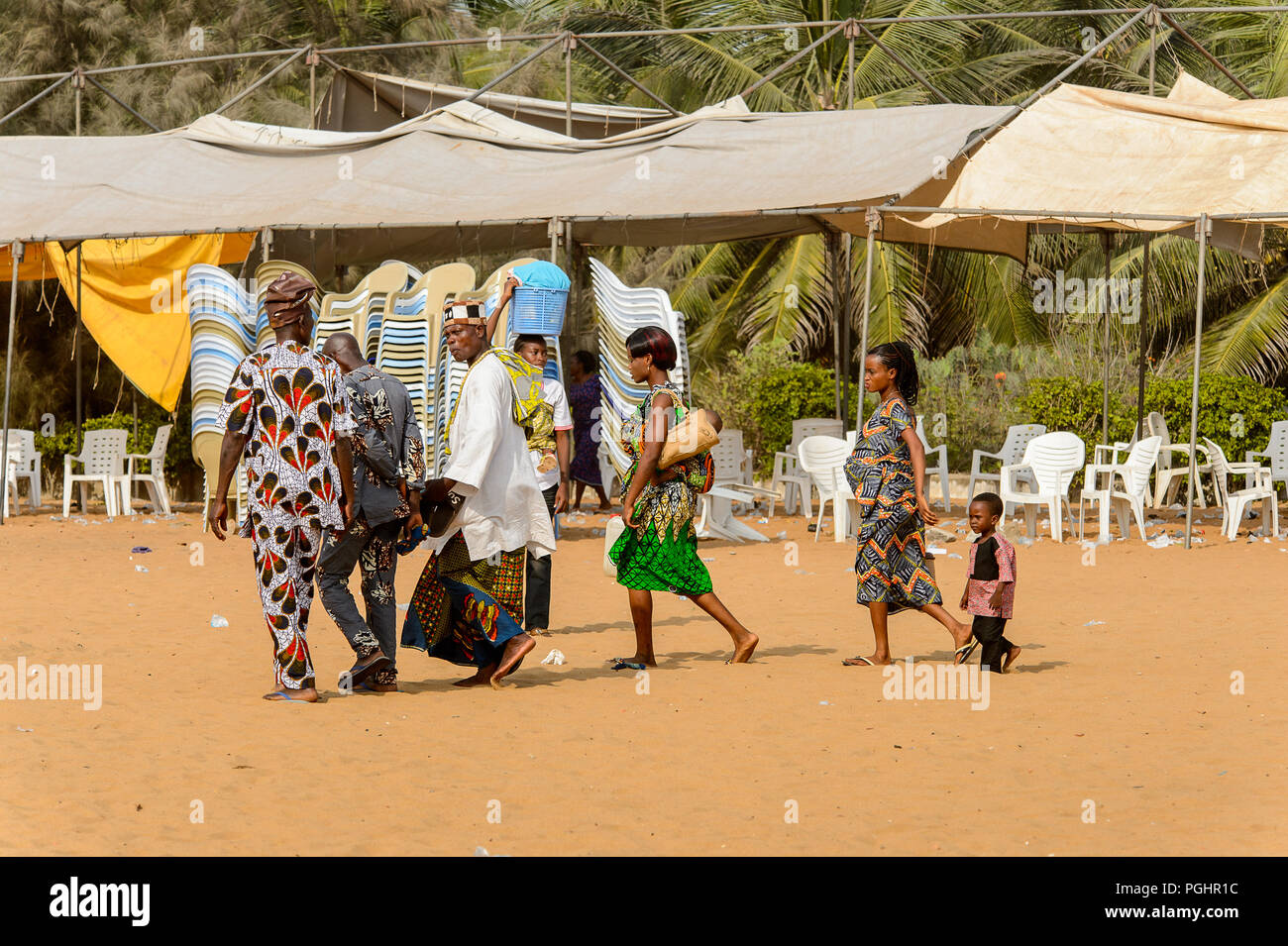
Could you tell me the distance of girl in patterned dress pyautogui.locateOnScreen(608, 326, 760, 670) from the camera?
711 cm

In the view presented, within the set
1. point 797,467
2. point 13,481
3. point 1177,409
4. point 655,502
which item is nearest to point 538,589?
point 655,502

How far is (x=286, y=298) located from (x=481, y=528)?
4.04ft

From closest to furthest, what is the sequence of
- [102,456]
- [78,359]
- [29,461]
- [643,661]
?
[643,661], [102,456], [78,359], [29,461]

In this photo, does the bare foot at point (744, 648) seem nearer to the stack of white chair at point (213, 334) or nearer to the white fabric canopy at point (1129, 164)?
the white fabric canopy at point (1129, 164)

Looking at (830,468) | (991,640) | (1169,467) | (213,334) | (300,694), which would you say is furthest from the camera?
(1169,467)

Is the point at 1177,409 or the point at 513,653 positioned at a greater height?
the point at 1177,409

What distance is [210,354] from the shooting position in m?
14.3

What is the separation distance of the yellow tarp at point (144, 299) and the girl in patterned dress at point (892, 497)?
964 cm

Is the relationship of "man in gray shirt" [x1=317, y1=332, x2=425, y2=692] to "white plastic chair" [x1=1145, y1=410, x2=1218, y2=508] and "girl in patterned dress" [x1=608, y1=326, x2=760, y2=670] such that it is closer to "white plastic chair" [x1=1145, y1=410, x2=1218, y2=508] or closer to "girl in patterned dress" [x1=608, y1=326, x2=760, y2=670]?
"girl in patterned dress" [x1=608, y1=326, x2=760, y2=670]

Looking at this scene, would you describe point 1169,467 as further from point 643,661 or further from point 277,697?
point 277,697

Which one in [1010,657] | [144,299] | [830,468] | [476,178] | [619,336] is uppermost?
[476,178]

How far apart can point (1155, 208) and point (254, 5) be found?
49.7ft

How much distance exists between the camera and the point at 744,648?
299 inches

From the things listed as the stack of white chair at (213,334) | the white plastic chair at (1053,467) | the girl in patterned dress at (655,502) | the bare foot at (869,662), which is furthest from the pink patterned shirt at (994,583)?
the stack of white chair at (213,334)
